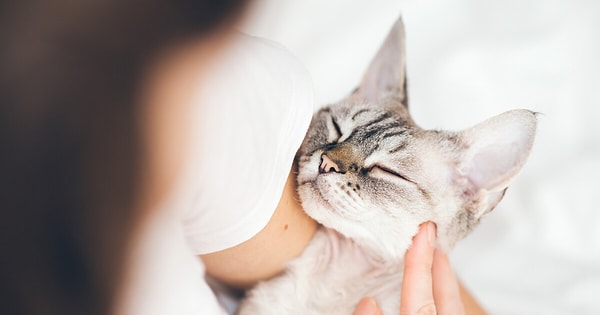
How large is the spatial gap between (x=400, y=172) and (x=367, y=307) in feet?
0.82

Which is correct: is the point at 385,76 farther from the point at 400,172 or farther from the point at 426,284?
A: the point at 426,284

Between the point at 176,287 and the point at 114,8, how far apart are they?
54cm

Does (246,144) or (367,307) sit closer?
(246,144)

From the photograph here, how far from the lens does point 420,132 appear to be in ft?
3.86

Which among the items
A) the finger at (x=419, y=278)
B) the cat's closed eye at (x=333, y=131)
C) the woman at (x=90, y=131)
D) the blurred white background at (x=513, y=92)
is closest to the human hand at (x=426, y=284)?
the finger at (x=419, y=278)

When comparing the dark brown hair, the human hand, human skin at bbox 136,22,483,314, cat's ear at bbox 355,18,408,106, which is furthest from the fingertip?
the dark brown hair

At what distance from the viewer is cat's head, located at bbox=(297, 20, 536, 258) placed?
1.06m

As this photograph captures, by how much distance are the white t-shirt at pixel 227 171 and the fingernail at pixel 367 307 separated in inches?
10.2

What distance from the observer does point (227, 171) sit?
91cm

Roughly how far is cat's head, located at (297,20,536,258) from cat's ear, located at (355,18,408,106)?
0.09 m

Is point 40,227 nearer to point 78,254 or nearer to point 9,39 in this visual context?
point 78,254

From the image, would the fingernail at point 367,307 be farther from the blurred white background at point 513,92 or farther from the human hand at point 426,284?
the blurred white background at point 513,92

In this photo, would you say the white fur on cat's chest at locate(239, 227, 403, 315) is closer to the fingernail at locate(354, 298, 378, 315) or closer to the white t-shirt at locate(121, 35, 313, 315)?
the fingernail at locate(354, 298, 378, 315)

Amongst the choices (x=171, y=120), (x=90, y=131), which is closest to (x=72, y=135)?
(x=90, y=131)
